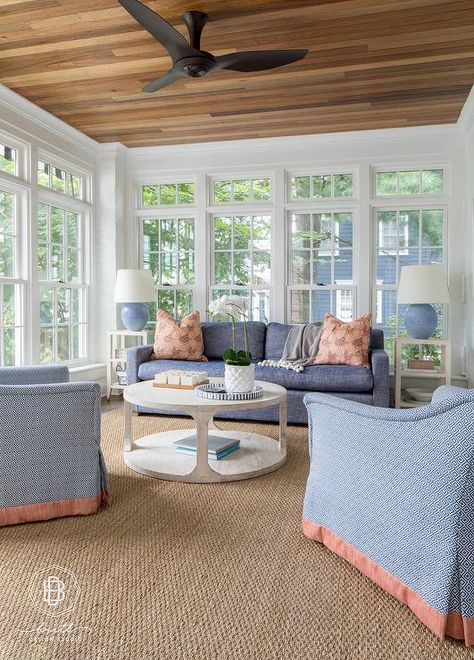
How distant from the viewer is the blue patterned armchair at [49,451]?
221cm

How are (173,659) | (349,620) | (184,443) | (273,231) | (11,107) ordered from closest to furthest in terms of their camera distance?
(173,659) → (349,620) → (184,443) → (11,107) → (273,231)

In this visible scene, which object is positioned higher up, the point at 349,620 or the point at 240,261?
the point at 240,261

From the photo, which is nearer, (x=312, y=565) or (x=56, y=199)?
(x=312, y=565)

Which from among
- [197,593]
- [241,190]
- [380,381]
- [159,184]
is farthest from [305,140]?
[197,593]

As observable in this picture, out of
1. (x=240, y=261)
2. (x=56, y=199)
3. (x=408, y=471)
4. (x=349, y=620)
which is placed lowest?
(x=349, y=620)

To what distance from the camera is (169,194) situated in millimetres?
5875

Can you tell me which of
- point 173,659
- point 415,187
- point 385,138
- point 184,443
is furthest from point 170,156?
point 173,659

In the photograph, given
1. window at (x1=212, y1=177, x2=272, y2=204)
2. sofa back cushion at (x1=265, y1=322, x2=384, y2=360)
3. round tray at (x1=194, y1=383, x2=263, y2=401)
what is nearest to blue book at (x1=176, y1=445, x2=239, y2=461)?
round tray at (x1=194, y1=383, x2=263, y2=401)

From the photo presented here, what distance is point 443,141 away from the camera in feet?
16.5

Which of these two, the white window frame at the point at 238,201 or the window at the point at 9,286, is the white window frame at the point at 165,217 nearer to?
the white window frame at the point at 238,201

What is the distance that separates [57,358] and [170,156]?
8.35 ft

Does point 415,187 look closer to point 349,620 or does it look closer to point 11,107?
point 11,107

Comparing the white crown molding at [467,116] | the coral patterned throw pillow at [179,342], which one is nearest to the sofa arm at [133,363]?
the coral patterned throw pillow at [179,342]

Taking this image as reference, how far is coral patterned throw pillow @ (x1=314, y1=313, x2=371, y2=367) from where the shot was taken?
14.2ft
